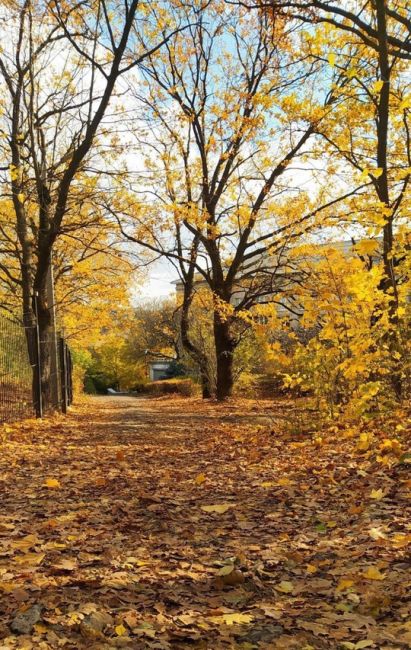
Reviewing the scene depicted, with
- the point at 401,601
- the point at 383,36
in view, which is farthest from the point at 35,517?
the point at 383,36

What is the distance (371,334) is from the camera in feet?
19.9

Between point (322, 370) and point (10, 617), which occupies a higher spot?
point (322, 370)

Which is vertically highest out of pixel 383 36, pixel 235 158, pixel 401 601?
pixel 235 158

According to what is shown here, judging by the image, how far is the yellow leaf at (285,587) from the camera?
9.21 feet

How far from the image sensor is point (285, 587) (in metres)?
2.85

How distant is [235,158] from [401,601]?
14084 millimetres

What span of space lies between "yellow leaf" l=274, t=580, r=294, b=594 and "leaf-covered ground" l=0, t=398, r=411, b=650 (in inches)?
0.4

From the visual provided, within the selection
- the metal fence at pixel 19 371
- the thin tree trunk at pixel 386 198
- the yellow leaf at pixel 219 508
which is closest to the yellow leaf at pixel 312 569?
the yellow leaf at pixel 219 508

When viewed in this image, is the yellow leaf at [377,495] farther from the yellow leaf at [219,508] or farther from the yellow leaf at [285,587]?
the yellow leaf at [285,587]

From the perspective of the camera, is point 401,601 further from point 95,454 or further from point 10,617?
point 95,454

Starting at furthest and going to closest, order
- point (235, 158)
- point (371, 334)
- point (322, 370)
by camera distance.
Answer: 1. point (235, 158)
2. point (322, 370)
3. point (371, 334)

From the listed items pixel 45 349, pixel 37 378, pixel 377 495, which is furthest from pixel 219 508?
pixel 45 349

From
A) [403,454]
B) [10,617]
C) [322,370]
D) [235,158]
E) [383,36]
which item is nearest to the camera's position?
[10,617]

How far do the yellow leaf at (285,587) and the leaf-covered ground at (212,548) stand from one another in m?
0.01
